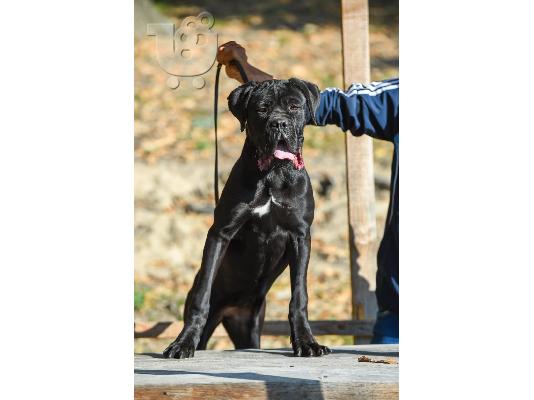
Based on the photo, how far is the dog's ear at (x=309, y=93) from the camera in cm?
388

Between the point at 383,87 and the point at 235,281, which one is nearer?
the point at 235,281

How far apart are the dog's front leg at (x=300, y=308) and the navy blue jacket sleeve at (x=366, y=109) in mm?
790

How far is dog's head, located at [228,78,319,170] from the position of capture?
12.1ft

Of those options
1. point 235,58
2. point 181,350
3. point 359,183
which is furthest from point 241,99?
point 359,183

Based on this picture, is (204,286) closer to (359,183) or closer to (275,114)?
(275,114)

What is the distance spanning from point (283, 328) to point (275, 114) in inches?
82.6

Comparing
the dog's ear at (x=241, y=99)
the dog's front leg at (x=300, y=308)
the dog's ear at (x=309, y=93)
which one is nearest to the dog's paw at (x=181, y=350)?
the dog's front leg at (x=300, y=308)

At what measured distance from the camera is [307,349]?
3.70m
